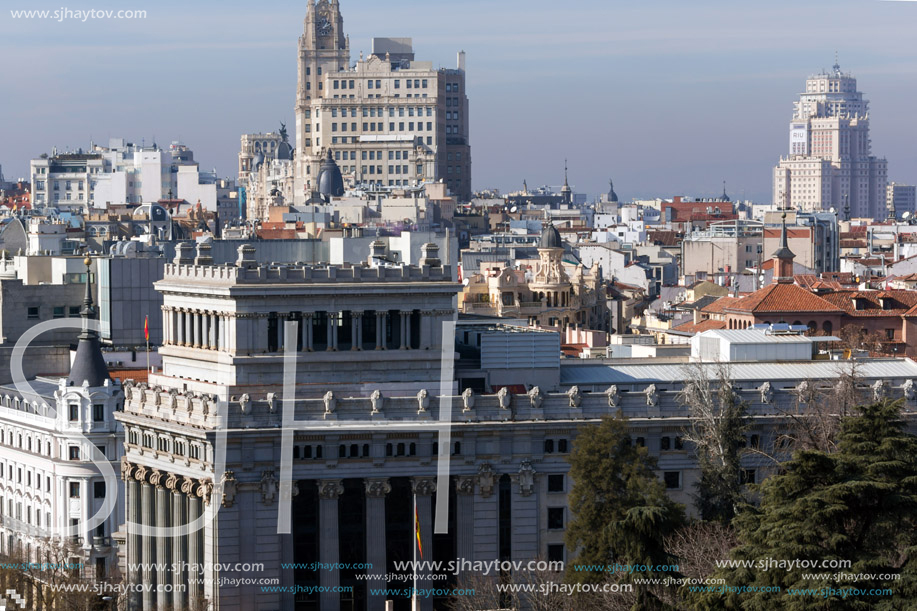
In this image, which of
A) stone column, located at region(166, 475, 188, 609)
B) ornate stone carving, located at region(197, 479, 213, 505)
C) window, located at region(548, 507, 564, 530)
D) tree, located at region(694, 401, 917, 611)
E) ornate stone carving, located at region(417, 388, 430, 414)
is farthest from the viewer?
window, located at region(548, 507, 564, 530)

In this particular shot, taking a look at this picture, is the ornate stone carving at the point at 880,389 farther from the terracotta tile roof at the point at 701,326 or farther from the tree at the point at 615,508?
the terracotta tile roof at the point at 701,326

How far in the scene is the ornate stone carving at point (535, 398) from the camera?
6862 centimetres

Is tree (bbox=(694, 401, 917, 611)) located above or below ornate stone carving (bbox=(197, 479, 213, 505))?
above

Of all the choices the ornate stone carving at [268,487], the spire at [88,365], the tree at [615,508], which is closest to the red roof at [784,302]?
the spire at [88,365]

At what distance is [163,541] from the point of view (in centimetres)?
7012

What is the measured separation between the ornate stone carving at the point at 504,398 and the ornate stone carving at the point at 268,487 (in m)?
6.87

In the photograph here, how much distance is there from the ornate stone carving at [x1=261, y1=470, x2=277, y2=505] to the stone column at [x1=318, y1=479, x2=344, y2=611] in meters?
1.42

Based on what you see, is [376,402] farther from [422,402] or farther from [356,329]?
[356,329]

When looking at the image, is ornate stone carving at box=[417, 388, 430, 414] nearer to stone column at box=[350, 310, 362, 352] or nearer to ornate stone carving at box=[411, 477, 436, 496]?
ornate stone carving at box=[411, 477, 436, 496]

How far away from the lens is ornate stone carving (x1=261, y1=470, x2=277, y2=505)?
66188mm

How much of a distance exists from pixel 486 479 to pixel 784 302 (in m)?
49.4

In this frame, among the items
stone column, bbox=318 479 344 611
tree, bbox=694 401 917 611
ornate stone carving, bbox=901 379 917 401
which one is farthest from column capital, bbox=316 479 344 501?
ornate stone carving, bbox=901 379 917 401

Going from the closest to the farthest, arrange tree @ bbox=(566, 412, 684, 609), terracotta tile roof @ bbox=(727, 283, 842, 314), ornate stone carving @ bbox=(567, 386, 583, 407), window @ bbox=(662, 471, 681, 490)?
tree @ bbox=(566, 412, 684, 609) < ornate stone carving @ bbox=(567, 386, 583, 407) < window @ bbox=(662, 471, 681, 490) < terracotta tile roof @ bbox=(727, 283, 842, 314)

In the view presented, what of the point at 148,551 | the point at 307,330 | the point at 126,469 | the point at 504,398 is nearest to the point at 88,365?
the point at 126,469
